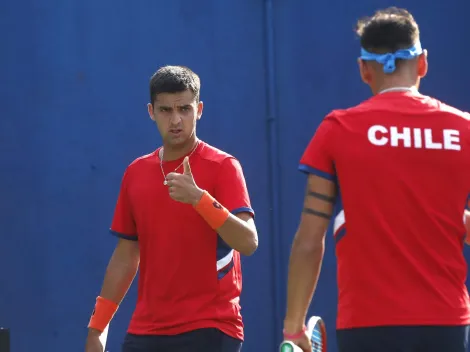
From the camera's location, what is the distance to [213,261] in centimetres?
497

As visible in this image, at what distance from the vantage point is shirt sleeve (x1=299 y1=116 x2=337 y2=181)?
12.4 ft

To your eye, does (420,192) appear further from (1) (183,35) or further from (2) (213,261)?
(1) (183,35)

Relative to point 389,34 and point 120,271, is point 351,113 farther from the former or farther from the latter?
point 120,271

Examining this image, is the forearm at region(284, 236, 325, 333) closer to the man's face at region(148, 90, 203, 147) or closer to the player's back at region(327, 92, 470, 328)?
the player's back at region(327, 92, 470, 328)

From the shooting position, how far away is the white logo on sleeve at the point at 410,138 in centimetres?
374

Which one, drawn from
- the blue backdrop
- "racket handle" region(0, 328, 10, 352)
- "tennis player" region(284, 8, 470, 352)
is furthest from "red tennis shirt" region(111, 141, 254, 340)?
the blue backdrop

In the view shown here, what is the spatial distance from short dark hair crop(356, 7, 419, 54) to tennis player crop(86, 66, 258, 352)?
3.76 ft

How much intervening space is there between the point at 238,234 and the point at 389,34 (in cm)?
132

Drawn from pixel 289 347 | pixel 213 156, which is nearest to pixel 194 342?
pixel 213 156

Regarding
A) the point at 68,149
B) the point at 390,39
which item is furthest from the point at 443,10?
the point at 390,39

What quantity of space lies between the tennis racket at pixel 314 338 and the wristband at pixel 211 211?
794 millimetres

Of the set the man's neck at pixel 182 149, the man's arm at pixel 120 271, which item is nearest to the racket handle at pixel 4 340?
the man's arm at pixel 120 271

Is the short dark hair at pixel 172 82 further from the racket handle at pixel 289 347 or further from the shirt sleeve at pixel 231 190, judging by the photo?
the racket handle at pixel 289 347

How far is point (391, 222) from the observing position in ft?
12.2
